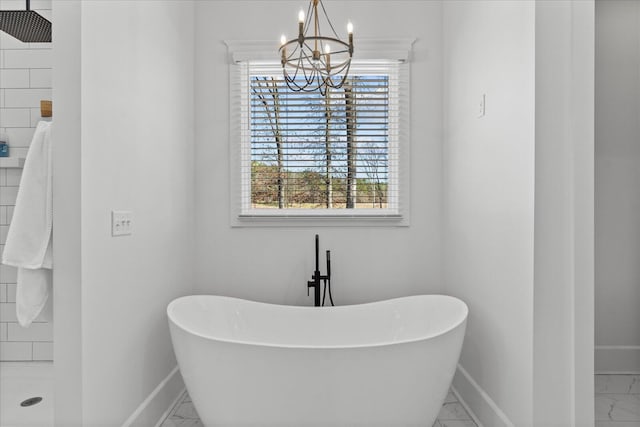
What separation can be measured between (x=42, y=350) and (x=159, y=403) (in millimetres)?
1160

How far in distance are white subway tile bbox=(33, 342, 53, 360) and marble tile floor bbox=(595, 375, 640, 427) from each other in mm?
3271

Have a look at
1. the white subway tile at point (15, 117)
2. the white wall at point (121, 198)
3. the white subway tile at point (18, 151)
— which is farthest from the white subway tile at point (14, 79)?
the white wall at point (121, 198)

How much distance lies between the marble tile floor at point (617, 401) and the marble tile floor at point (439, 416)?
639mm

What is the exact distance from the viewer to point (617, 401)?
229 centimetres

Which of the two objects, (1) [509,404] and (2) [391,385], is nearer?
(2) [391,385]

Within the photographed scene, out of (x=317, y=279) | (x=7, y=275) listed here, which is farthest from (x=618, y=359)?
(x=7, y=275)

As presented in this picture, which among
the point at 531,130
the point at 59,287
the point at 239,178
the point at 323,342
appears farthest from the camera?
the point at 239,178

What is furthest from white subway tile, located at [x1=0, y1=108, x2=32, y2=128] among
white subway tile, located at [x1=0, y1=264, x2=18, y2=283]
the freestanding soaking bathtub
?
the freestanding soaking bathtub

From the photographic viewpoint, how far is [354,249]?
9.20 ft

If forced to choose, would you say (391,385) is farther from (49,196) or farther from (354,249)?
(49,196)

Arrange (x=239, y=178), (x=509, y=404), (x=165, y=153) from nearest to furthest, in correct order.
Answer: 1. (x=509, y=404)
2. (x=165, y=153)
3. (x=239, y=178)

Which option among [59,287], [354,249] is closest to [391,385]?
[354,249]

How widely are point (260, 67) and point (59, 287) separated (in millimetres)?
1877

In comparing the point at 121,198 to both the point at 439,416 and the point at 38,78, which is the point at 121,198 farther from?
the point at 439,416
